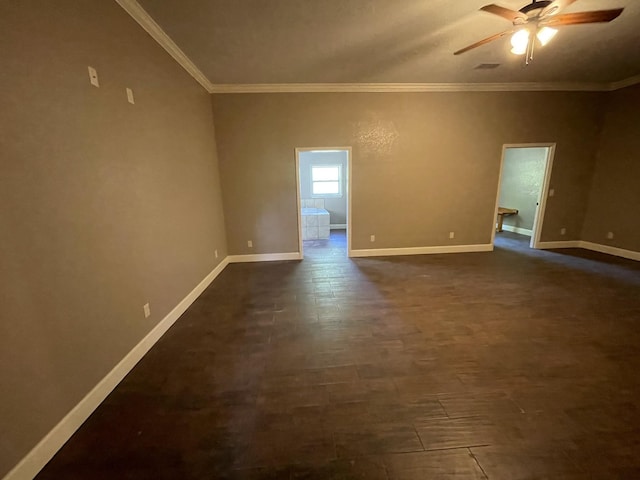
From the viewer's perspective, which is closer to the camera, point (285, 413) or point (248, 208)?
point (285, 413)

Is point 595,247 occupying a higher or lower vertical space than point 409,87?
lower

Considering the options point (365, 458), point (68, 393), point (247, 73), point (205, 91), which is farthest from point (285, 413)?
point (205, 91)

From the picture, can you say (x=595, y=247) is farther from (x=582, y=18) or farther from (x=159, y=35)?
A: (x=159, y=35)

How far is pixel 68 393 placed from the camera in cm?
156

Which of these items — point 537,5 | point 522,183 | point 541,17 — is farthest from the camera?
point 522,183

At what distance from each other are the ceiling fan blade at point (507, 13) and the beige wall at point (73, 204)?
9.19 feet

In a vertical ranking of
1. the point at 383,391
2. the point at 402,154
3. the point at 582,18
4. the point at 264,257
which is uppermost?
the point at 582,18

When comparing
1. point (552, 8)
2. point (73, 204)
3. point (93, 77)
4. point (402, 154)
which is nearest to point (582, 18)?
point (552, 8)

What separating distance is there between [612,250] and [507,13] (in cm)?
519

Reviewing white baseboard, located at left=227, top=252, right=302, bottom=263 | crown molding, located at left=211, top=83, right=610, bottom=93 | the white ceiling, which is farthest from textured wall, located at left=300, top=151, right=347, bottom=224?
the white ceiling

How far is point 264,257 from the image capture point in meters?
4.92

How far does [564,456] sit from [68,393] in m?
2.81

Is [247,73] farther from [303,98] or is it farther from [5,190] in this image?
[5,190]

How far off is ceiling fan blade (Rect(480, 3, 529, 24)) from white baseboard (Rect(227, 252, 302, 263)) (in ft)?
13.0
